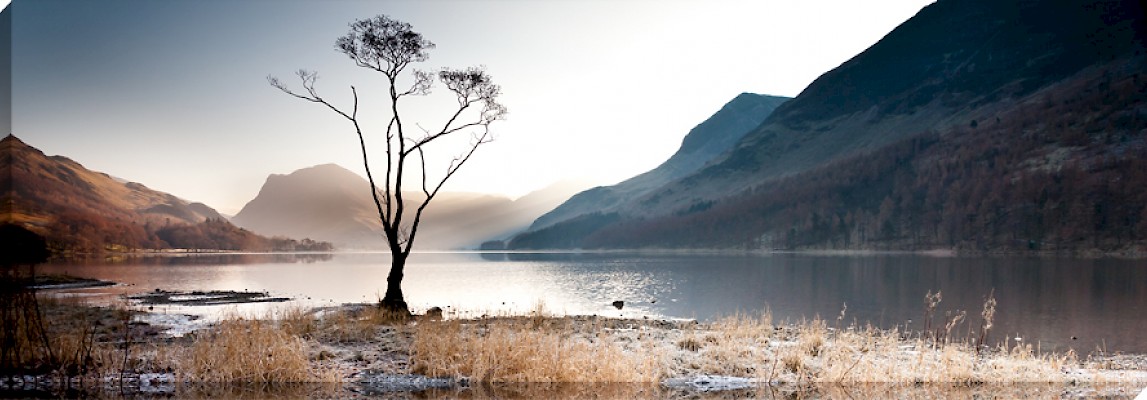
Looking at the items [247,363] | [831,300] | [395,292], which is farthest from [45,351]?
[831,300]

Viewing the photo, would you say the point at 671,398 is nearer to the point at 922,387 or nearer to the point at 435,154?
the point at 922,387

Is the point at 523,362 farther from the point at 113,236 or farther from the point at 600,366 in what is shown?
the point at 113,236

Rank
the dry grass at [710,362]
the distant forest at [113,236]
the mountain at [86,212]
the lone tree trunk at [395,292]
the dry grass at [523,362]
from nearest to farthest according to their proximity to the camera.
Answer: the dry grass at [523,362]
the dry grass at [710,362]
the lone tree trunk at [395,292]
the mountain at [86,212]
the distant forest at [113,236]

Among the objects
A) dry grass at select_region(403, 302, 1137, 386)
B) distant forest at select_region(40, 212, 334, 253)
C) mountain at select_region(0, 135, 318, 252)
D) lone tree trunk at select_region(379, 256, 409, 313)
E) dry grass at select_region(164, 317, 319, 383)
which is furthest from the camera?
distant forest at select_region(40, 212, 334, 253)

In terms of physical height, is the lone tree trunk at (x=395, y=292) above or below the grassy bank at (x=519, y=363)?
above

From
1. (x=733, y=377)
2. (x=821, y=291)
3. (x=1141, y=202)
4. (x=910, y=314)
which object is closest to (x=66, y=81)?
(x=733, y=377)

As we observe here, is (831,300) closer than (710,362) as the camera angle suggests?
No

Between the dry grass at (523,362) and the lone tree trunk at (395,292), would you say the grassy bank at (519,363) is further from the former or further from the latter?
the lone tree trunk at (395,292)

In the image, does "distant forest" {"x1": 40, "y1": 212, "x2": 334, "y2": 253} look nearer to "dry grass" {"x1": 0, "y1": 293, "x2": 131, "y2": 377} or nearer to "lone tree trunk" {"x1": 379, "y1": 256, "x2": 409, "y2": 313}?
"lone tree trunk" {"x1": 379, "y1": 256, "x2": 409, "y2": 313}

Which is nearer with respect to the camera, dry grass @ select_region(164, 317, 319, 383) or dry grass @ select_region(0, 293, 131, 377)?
dry grass @ select_region(0, 293, 131, 377)

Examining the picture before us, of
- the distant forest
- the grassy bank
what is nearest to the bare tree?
the grassy bank

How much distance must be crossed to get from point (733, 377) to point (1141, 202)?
20667 cm

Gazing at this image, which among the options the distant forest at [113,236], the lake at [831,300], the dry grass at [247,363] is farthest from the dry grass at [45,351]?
the distant forest at [113,236]

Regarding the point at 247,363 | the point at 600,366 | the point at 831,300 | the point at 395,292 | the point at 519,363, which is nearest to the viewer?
the point at 247,363
